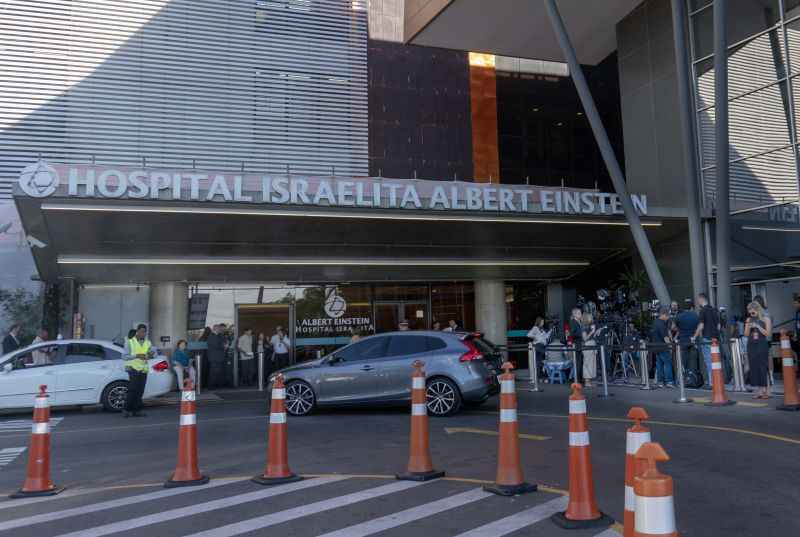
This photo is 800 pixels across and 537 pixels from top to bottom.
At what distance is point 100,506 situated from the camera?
6.43 m

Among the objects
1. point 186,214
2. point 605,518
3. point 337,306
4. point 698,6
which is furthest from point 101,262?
point 698,6

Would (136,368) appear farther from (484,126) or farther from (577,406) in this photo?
(484,126)

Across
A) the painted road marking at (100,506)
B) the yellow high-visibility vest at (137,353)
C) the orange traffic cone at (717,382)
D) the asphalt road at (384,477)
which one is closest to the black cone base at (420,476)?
the asphalt road at (384,477)

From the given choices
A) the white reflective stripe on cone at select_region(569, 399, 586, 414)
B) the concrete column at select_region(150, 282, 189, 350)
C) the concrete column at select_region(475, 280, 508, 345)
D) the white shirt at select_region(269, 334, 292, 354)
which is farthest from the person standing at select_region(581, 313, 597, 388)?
the white reflective stripe on cone at select_region(569, 399, 586, 414)

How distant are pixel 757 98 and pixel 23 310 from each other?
20.9 meters

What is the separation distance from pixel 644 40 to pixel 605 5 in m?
1.69

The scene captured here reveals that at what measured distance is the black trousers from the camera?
1325 centimetres

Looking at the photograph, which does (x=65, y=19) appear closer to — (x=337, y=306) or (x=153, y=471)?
(x=337, y=306)

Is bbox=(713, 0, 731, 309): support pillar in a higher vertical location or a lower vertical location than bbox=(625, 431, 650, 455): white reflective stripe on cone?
higher

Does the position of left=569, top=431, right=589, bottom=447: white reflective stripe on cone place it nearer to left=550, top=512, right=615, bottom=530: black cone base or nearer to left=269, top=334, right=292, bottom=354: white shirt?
left=550, top=512, right=615, bottom=530: black cone base

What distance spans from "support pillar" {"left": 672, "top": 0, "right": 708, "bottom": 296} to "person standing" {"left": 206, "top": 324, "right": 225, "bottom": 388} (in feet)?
43.7

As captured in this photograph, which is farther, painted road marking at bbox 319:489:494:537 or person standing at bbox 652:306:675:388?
person standing at bbox 652:306:675:388

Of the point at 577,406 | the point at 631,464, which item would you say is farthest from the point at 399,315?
the point at 631,464

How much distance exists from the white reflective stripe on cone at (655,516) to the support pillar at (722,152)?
1507 cm
